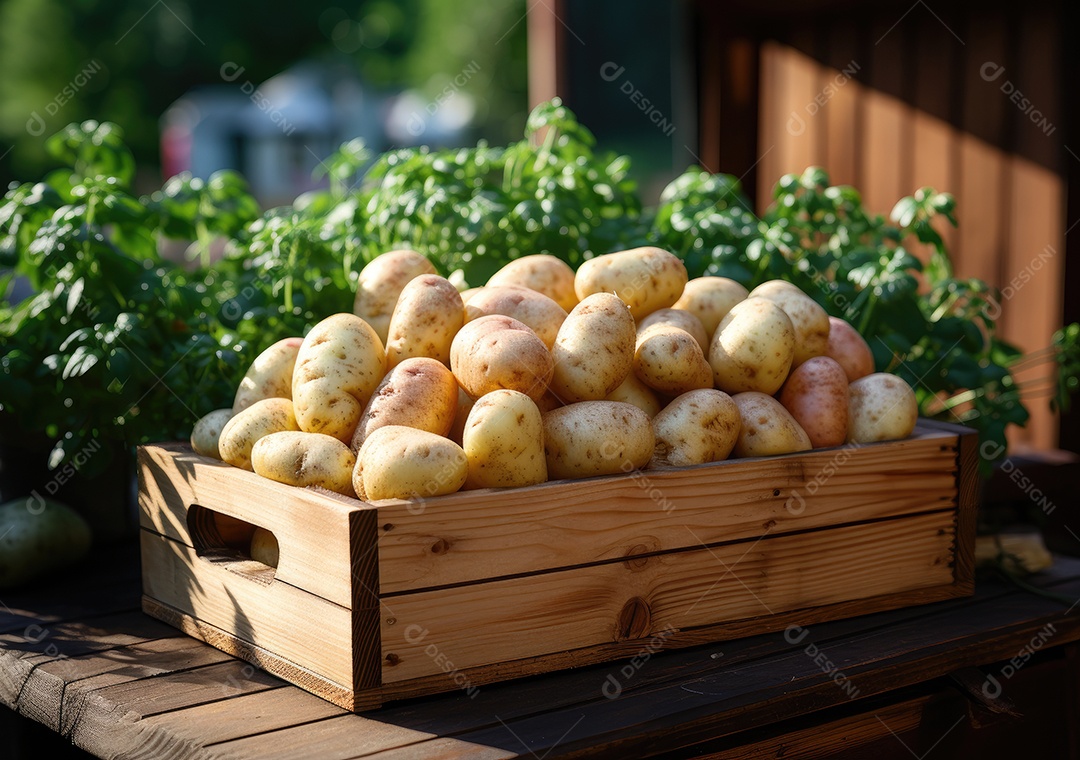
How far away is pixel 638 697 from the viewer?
1640 millimetres

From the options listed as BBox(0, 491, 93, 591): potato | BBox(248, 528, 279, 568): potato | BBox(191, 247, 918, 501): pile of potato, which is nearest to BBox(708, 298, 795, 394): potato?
BBox(191, 247, 918, 501): pile of potato

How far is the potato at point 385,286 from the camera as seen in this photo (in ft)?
6.92

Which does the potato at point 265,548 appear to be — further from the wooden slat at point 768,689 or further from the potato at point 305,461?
the wooden slat at point 768,689

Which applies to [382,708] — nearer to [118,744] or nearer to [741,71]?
[118,744]

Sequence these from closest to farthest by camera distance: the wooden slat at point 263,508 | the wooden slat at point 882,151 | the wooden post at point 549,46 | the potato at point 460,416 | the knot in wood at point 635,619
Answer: the wooden slat at point 263,508, the knot in wood at point 635,619, the potato at point 460,416, the wooden slat at point 882,151, the wooden post at point 549,46

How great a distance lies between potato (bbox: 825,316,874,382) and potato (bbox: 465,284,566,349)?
0.59 m

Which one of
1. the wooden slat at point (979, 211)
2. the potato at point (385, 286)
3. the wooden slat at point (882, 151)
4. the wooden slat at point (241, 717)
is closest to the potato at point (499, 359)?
the potato at point (385, 286)

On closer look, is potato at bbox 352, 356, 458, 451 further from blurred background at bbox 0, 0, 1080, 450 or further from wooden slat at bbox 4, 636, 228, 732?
blurred background at bbox 0, 0, 1080, 450

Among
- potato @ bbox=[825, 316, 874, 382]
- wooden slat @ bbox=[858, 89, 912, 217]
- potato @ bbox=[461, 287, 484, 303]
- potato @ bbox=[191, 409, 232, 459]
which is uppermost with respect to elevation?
Result: wooden slat @ bbox=[858, 89, 912, 217]

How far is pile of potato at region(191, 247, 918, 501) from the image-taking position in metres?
1.70

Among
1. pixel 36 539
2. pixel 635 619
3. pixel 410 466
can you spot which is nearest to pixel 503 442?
pixel 410 466

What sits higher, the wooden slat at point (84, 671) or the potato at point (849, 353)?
the potato at point (849, 353)

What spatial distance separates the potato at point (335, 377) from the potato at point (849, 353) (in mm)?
938

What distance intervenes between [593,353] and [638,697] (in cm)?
57
